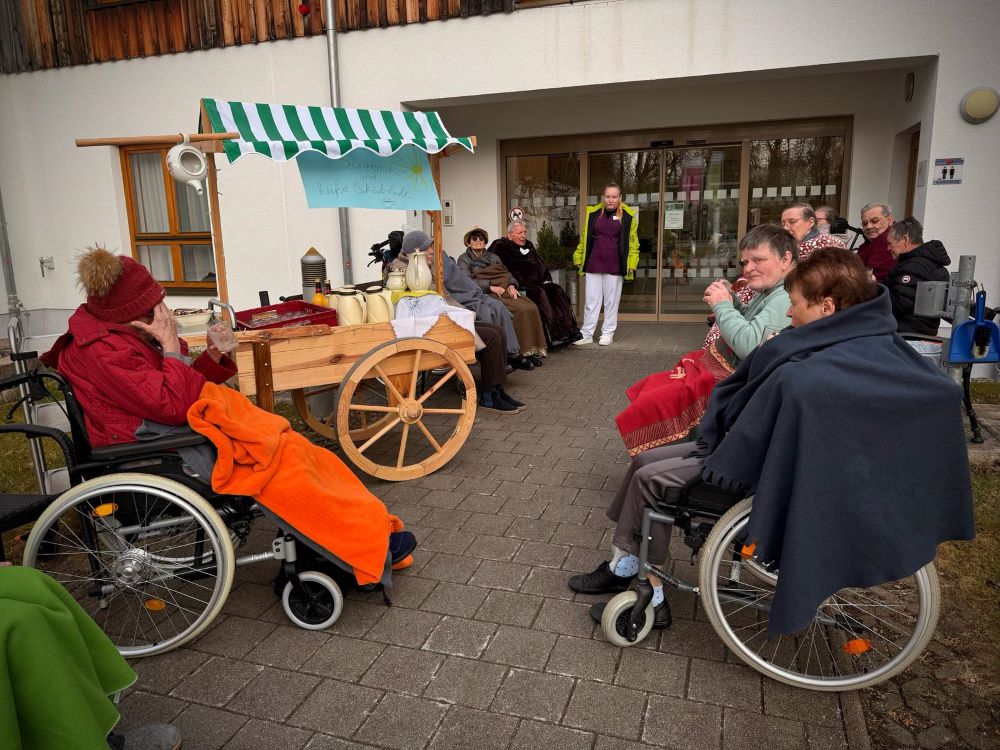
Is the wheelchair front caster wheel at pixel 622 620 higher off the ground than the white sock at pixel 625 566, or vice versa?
the white sock at pixel 625 566

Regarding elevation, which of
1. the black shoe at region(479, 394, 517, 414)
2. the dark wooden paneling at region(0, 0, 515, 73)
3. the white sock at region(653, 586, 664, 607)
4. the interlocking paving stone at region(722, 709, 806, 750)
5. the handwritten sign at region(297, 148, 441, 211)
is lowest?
the interlocking paving stone at region(722, 709, 806, 750)

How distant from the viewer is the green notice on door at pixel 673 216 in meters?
9.53

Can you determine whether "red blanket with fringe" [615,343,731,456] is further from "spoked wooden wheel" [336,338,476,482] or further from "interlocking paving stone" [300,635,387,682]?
"interlocking paving stone" [300,635,387,682]

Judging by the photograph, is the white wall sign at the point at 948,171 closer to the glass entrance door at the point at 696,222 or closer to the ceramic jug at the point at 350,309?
the glass entrance door at the point at 696,222

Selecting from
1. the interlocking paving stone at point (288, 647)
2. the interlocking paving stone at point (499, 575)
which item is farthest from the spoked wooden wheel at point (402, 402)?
the interlocking paving stone at point (288, 647)

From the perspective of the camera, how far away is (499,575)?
3117 millimetres

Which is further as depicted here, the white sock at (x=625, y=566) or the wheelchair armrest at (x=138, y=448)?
the white sock at (x=625, y=566)

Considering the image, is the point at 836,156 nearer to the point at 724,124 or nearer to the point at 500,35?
the point at 724,124

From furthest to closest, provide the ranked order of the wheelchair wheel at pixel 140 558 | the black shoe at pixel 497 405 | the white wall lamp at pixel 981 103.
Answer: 1. the white wall lamp at pixel 981 103
2. the black shoe at pixel 497 405
3. the wheelchair wheel at pixel 140 558

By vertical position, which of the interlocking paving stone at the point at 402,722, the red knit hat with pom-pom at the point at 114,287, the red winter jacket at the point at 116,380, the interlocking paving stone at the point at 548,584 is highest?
the red knit hat with pom-pom at the point at 114,287

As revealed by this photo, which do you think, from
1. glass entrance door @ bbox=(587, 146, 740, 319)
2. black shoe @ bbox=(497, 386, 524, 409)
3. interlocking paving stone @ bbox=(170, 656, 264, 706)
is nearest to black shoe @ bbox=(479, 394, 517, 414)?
black shoe @ bbox=(497, 386, 524, 409)

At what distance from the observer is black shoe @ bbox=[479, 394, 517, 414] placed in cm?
571

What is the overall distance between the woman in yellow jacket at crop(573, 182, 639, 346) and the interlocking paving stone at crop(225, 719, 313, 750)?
6677 mm

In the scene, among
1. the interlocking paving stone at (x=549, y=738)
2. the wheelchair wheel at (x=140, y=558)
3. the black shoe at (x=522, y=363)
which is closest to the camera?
the interlocking paving stone at (x=549, y=738)
